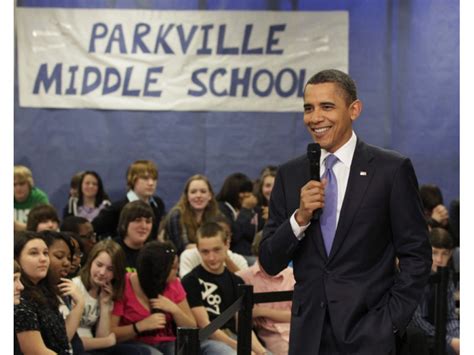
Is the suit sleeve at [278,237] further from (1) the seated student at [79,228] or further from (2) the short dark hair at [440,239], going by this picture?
(2) the short dark hair at [440,239]

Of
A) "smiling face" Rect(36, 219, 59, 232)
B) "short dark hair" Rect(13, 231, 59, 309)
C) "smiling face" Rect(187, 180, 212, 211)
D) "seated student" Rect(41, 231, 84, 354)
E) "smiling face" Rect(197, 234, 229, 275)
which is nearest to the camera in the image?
"short dark hair" Rect(13, 231, 59, 309)

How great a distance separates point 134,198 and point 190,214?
85cm

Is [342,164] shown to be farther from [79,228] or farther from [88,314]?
[79,228]

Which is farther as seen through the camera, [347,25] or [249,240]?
[347,25]

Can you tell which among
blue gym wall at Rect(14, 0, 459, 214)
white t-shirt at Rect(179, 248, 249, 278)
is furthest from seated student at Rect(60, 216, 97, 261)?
blue gym wall at Rect(14, 0, 459, 214)

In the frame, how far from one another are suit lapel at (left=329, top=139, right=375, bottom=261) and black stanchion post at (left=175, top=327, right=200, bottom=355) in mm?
504

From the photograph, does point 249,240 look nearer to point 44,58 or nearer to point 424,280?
point 44,58

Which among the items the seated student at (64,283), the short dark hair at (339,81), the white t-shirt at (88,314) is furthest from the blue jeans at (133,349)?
the short dark hair at (339,81)

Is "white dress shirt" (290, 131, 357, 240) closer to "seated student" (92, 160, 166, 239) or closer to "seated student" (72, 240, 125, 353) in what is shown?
"seated student" (72, 240, 125, 353)

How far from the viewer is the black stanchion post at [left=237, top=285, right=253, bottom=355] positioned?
4500mm

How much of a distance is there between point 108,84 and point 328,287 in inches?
283

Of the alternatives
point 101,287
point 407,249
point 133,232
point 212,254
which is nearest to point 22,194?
point 133,232
